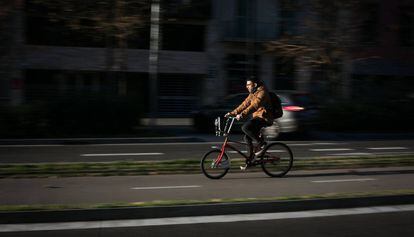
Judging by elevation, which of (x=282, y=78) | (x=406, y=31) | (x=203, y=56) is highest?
(x=406, y=31)

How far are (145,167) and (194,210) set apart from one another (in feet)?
13.4

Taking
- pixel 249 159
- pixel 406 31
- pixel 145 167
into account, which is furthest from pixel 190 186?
pixel 406 31

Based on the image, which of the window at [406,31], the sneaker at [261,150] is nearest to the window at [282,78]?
the window at [406,31]

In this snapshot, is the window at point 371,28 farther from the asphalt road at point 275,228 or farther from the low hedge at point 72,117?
the asphalt road at point 275,228

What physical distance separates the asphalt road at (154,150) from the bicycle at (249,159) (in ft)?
9.40

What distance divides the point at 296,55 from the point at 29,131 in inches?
372

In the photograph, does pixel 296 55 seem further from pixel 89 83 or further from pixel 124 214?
pixel 124 214

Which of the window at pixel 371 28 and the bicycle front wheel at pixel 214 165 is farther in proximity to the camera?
the window at pixel 371 28

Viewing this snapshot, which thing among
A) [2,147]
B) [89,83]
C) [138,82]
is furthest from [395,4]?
[2,147]

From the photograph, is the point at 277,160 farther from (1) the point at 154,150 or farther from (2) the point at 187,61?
(2) the point at 187,61

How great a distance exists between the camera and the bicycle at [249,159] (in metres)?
9.48

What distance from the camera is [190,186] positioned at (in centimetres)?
866

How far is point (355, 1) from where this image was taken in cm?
1978

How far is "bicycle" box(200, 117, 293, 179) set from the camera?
31.1ft
